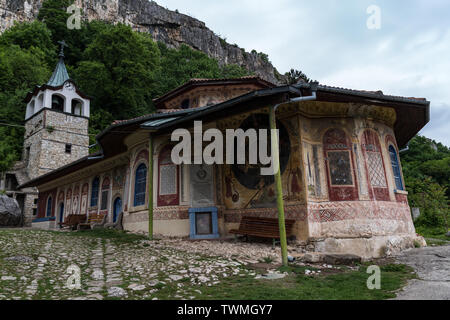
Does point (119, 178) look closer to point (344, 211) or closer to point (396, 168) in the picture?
point (344, 211)

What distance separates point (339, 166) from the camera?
951 cm

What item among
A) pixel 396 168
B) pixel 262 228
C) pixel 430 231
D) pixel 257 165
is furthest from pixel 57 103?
pixel 430 231

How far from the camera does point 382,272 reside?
21.5 ft

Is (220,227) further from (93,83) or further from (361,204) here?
(93,83)

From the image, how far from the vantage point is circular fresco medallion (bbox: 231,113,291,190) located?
9.66 meters

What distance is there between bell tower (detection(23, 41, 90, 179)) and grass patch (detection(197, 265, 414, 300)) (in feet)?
81.0

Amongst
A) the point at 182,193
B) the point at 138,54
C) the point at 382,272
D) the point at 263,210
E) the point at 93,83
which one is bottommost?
the point at 382,272

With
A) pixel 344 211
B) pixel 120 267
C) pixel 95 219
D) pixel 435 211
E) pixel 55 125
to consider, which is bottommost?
pixel 120 267

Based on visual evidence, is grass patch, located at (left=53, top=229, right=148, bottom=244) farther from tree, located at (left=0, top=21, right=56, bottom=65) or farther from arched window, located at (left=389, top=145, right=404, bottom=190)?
tree, located at (left=0, top=21, right=56, bottom=65)

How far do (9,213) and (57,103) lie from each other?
9.96 metres

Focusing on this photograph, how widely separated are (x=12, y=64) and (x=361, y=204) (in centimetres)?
3462

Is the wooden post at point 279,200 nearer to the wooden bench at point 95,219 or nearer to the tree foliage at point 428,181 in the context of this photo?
the wooden bench at point 95,219
